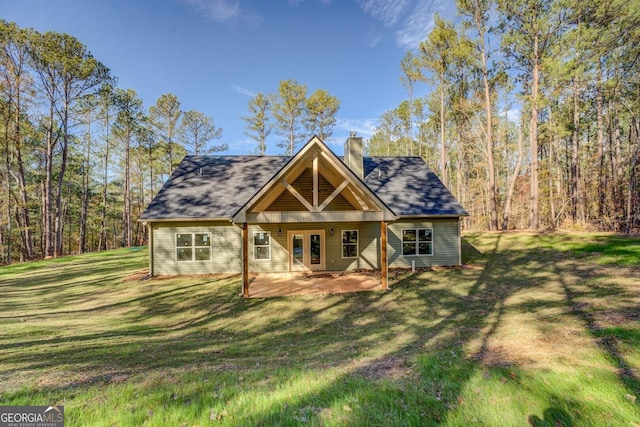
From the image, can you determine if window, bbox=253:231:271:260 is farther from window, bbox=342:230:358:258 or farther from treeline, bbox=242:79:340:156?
treeline, bbox=242:79:340:156

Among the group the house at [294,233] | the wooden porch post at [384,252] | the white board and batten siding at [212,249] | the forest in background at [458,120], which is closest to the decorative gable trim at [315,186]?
the wooden porch post at [384,252]

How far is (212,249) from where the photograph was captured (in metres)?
12.5

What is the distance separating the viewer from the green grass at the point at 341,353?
3.04 m

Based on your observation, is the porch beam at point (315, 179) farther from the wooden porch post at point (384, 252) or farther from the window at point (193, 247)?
the window at point (193, 247)

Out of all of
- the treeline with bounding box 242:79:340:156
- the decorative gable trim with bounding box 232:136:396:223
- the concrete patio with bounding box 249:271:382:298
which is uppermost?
the treeline with bounding box 242:79:340:156

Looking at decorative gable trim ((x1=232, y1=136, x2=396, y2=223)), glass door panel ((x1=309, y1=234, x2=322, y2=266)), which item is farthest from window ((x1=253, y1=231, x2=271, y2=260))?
decorative gable trim ((x1=232, y1=136, x2=396, y2=223))

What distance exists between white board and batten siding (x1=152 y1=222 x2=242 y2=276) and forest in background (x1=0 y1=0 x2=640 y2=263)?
1384 cm

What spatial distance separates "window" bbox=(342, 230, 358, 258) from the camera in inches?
514

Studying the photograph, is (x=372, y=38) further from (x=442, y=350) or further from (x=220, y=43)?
(x=442, y=350)

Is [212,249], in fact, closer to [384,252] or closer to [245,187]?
[245,187]

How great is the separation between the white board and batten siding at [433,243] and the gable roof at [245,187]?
68 centimetres

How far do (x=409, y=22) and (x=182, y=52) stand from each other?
1328 centimetres
